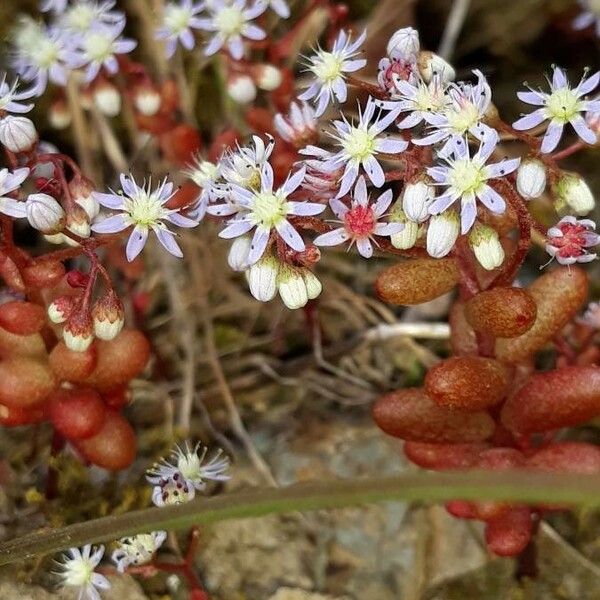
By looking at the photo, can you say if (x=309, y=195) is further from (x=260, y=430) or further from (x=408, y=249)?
(x=260, y=430)

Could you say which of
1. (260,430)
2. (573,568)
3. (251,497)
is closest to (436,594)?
(573,568)

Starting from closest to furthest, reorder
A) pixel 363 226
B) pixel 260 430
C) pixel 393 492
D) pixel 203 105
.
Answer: pixel 393 492 < pixel 363 226 < pixel 260 430 < pixel 203 105

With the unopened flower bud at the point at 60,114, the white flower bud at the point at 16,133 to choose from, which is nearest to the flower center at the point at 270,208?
the white flower bud at the point at 16,133

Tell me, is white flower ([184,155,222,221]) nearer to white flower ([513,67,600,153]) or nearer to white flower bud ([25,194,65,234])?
white flower bud ([25,194,65,234])

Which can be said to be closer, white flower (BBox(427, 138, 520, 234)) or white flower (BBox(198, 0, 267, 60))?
white flower (BBox(427, 138, 520, 234))

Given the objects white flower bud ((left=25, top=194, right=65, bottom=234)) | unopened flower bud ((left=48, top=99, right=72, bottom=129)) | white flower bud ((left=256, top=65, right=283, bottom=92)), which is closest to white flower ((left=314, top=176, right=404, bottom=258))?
white flower bud ((left=25, top=194, right=65, bottom=234))

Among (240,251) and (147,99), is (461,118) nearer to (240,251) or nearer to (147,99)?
(240,251)
